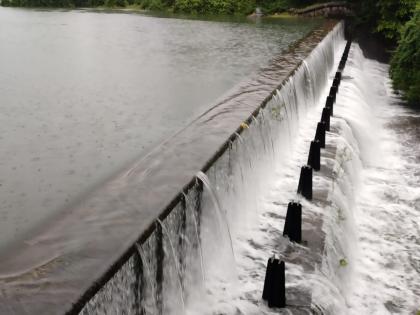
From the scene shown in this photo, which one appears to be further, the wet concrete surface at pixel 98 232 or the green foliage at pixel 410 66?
the green foliage at pixel 410 66

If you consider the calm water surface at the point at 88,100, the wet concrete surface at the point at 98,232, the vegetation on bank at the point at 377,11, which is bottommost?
the calm water surface at the point at 88,100

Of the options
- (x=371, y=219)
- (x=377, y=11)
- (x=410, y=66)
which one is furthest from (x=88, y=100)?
(x=377, y=11)

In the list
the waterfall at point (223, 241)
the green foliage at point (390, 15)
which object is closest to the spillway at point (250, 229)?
the waterfall at point (223, 241)

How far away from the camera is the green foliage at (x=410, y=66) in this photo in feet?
42.7

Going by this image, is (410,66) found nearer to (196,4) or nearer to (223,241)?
(223,241)

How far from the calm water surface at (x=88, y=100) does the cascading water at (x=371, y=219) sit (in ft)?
10.2

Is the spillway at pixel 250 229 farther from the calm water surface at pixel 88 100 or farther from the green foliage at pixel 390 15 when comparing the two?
the green foliage at pixel 390 15

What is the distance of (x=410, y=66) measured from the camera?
13.3 meters

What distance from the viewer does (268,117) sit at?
7855 millimetres

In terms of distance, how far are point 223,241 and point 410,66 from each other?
10.3 meters

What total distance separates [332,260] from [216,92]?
7.18m

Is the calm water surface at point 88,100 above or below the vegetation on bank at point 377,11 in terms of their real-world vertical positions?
below

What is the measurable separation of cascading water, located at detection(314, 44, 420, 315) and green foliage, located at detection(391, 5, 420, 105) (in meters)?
1.28

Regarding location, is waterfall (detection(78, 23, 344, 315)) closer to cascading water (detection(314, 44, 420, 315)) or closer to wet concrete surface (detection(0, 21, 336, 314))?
wet concrete surface (detection(0, 21, 336, 314))
